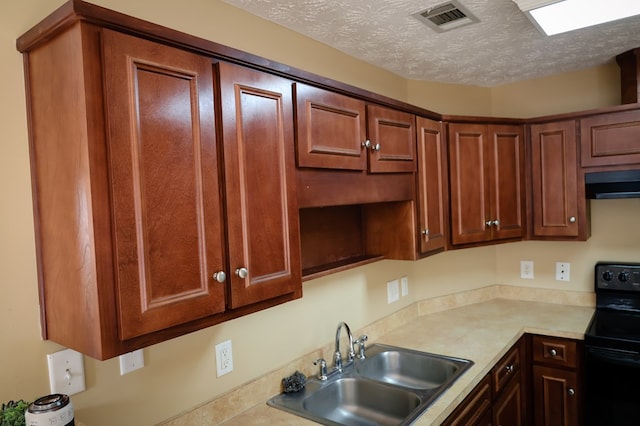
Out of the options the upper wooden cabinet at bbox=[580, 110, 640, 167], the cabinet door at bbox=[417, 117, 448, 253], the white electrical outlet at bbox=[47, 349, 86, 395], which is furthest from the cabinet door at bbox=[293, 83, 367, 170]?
the upper wooden cabinet at bbox=[580, 110, 640, 167]

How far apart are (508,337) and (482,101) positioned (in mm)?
1715

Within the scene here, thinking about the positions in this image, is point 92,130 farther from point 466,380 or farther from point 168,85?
point 466,380

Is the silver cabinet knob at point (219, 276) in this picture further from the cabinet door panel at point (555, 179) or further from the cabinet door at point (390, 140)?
the cabinet door panel at point (555, 179)

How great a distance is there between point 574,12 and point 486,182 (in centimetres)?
105

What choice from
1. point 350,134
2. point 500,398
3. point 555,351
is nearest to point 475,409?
point 500,398

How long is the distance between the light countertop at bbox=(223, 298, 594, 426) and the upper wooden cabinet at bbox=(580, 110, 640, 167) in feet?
3.15

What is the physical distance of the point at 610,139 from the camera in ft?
8.10

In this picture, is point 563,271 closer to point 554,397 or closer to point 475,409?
point 554,397

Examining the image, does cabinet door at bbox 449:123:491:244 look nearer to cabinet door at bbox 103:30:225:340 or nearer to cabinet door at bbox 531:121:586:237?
cabinet door at bbox 531:121:586:237

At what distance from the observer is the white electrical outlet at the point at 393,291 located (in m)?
2.62

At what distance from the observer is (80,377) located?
120 centimetres

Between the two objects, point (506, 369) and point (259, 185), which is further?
point (506, 369)

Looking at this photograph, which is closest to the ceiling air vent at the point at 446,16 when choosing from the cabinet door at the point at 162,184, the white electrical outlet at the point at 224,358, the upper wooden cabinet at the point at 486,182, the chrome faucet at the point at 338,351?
the upper wooden cabinet at the point at 486,182

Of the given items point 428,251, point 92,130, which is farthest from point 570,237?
point 92,130
